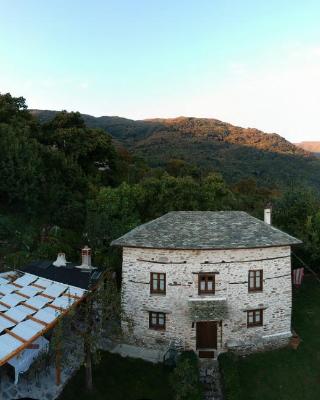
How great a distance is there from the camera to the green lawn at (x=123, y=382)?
52.6ft

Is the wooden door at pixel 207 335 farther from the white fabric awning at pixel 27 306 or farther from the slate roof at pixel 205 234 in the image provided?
the white fabric awning at pixel 27 306

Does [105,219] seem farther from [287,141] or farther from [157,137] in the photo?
[287,141]

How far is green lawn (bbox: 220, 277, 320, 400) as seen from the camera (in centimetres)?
1686

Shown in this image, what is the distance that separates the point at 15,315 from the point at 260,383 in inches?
467

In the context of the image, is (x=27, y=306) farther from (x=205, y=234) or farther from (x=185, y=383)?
(x=205, y=234)

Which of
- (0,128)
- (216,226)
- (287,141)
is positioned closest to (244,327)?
(216,226)

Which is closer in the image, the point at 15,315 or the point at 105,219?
the point at 15,315

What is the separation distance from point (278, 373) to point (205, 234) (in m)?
7.87

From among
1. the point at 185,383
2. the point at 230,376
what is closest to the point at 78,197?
the point at 230,376

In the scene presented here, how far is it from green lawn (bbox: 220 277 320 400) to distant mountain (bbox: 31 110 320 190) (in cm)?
5333

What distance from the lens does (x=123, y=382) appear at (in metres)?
17.1

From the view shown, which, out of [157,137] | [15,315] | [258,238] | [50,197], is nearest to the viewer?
[15,315]

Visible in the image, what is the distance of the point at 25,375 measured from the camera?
52.9 ft

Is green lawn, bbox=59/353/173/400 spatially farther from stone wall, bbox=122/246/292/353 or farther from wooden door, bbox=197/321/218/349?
wooden door, bbox=197/321/218/349
